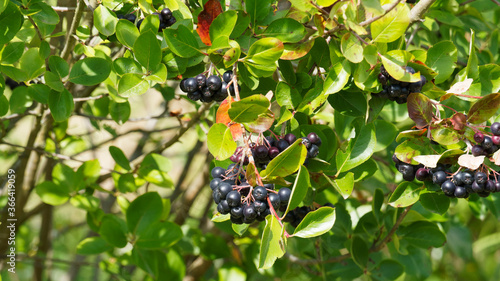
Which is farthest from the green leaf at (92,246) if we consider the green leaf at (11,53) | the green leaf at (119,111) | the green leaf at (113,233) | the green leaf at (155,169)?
the green leaf at (11,53)

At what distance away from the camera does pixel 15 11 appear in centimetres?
102

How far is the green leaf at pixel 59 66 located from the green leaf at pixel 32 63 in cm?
3

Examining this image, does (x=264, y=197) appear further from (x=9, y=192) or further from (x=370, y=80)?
(x=9, y=192)

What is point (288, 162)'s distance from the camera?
2.68 ft

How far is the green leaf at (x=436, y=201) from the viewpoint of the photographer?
1014 millimetres

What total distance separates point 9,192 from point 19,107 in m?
0.45

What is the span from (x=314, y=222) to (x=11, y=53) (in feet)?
2.49

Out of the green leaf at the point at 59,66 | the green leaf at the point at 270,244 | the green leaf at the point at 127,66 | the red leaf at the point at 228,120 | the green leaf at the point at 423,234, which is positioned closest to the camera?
the green leaf at the point at 270,244

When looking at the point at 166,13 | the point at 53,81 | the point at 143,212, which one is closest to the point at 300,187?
the point at 166,13

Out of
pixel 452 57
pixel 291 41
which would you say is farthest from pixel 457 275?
pixel 291 41

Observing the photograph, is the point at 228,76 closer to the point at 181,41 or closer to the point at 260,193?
the point at 181,41

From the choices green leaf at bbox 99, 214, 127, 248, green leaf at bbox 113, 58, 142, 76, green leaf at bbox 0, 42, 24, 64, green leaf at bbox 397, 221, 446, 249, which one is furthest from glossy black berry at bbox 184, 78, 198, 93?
green leaf at bbox 397, 221, 446, 249

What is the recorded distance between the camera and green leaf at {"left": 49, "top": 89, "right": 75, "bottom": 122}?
3.70 feet

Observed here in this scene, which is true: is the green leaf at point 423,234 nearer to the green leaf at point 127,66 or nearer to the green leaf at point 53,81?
the green leaf at point 127,66
